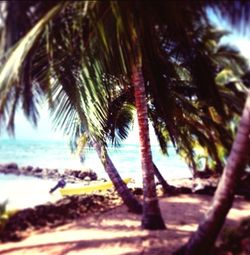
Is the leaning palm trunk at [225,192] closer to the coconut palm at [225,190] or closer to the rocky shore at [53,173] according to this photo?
the coconut palm at [225,190]

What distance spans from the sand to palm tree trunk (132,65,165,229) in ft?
0.77

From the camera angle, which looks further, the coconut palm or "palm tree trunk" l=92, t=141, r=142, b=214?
"palm tree trunk" l=92, t=141, r=142, b=214

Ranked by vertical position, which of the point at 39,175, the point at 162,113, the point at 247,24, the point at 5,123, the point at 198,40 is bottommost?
the point at 39,175

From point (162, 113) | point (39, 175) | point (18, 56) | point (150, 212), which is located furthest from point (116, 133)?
point (39, 175)

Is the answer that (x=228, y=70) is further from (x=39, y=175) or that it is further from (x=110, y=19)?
(x=39, y=175)

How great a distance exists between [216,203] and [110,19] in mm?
2474

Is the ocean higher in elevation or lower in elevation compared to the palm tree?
lower

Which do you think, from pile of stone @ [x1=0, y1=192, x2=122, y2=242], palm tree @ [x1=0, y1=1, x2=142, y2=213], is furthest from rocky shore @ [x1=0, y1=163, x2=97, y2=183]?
palm tree @ [x1=0, y1=1, x2=142, y2=213]

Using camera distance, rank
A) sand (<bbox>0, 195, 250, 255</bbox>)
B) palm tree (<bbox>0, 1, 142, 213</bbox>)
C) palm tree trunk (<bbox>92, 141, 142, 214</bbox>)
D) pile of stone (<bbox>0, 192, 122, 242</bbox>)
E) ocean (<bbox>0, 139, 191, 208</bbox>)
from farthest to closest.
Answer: ocean (<bbox>0, 139, 191, 208</bbox>) → palm tree trunk (<bbox>92, 141, 142, 214</bbox>) → pile of stone (<bbox>0, 192, 122, 242</bbox>) → sand (<bbox>0, 195, 250, 255</bbox>) → palm tree (<bbox>0, 1, 142, 213</bbox>)

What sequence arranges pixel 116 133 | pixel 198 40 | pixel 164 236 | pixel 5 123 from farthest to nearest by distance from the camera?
pixel 116 133, pixel 164 236, pixel 198 40, pixel 5 123

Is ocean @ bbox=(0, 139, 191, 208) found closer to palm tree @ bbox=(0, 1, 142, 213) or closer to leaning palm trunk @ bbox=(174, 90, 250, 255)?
palm tree @ bbox=(0, 1, 142, 213)

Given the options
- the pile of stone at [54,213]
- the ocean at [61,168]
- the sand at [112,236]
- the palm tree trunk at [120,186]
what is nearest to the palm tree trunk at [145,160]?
the sand at [112,236]

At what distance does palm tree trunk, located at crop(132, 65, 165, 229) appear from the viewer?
6.84 m

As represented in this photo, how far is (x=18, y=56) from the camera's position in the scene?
13.1 feet
